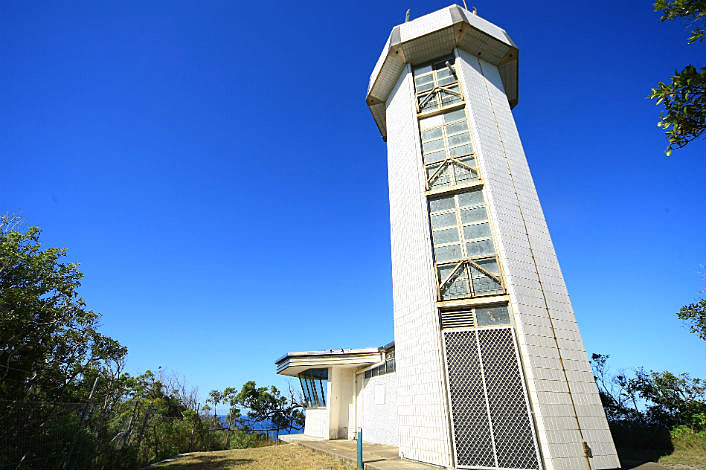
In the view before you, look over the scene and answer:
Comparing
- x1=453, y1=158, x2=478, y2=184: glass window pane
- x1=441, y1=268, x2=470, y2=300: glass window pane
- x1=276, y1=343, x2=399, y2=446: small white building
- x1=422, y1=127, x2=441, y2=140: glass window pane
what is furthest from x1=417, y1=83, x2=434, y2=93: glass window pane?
x1=276, y1=343, x2=399, y2=446: small white building

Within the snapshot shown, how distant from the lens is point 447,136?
10719mm

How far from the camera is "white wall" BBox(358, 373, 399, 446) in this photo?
10961 mm

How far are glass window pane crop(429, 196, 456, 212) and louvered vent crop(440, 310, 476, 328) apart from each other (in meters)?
3.18

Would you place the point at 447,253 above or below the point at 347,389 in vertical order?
above

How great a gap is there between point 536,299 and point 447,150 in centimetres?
531

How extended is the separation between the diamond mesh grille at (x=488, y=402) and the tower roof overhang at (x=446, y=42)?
34.8 ft

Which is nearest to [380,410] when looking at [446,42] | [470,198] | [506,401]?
[506,401]

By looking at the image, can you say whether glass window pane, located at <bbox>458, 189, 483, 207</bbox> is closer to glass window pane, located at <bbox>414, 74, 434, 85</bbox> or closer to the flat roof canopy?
glass window pane, located at <bbox>414, 74, 434, 85</bbox>

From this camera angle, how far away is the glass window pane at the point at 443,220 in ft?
30.7

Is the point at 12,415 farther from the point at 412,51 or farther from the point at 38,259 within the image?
the point at 412,51

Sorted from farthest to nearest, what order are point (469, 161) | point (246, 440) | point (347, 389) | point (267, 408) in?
point (267, 408)
point (246, 440)
point (347, 389)
point (469, 161)

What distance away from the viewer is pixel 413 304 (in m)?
9.04

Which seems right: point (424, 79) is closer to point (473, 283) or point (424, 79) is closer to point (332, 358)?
point (473, 283)

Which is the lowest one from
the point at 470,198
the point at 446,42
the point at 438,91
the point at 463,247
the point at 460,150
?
the point at 463,247
